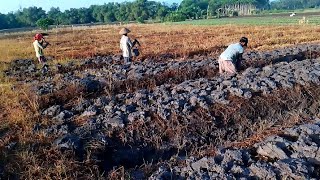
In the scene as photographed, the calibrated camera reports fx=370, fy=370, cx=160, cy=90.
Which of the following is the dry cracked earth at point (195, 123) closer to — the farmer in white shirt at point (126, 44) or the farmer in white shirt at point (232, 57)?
the farmer in white shirt at point (232, 57)

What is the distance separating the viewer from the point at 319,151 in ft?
14.7

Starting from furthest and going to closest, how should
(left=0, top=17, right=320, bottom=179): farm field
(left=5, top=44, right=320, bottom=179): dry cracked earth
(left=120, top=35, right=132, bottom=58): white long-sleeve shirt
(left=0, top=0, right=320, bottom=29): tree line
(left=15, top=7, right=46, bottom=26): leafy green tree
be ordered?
(left=15, top=7, right=46, bottom=26): leafy green tree → (left=0, top=0, right=320, bottom=29): tree line → (left=120, top=35, right=132, bottom=58): white long-sleeve shirt → (left=0, top=17, right=320, bottom=179): farm field → (left=5, top=44, right=320, bottom=179): dry cracked earth

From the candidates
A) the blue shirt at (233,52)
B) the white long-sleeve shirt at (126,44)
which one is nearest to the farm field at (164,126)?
the blue shirt at (233,52)

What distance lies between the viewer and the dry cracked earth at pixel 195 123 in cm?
450

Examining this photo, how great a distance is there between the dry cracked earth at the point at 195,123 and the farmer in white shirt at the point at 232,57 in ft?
1.28

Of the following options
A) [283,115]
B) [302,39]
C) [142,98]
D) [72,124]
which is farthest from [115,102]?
[302,39]

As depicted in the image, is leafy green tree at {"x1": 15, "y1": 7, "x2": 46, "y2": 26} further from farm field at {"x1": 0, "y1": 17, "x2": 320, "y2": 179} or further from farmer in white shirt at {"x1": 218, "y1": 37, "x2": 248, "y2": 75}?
farmer in white shirt at {"x1": 218, "y1": 37, "x2": 248, "y2": 75}

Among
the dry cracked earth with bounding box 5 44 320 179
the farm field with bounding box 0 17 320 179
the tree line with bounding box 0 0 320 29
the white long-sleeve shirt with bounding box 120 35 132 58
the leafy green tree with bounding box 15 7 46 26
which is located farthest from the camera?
the leafy green tree with bounding box 15 7 46 26

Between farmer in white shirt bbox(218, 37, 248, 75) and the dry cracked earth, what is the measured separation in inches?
15.4

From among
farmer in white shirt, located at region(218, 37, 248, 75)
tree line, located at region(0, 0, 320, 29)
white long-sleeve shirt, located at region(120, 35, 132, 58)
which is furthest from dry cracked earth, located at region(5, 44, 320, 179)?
tree line, located at region(0, 0, 320, 29)

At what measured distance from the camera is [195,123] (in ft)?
20.8

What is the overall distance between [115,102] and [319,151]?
3814 millimetres

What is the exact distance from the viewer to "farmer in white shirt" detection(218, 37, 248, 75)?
788 centimetres

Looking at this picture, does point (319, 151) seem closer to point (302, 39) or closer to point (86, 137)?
point (86, 137)
